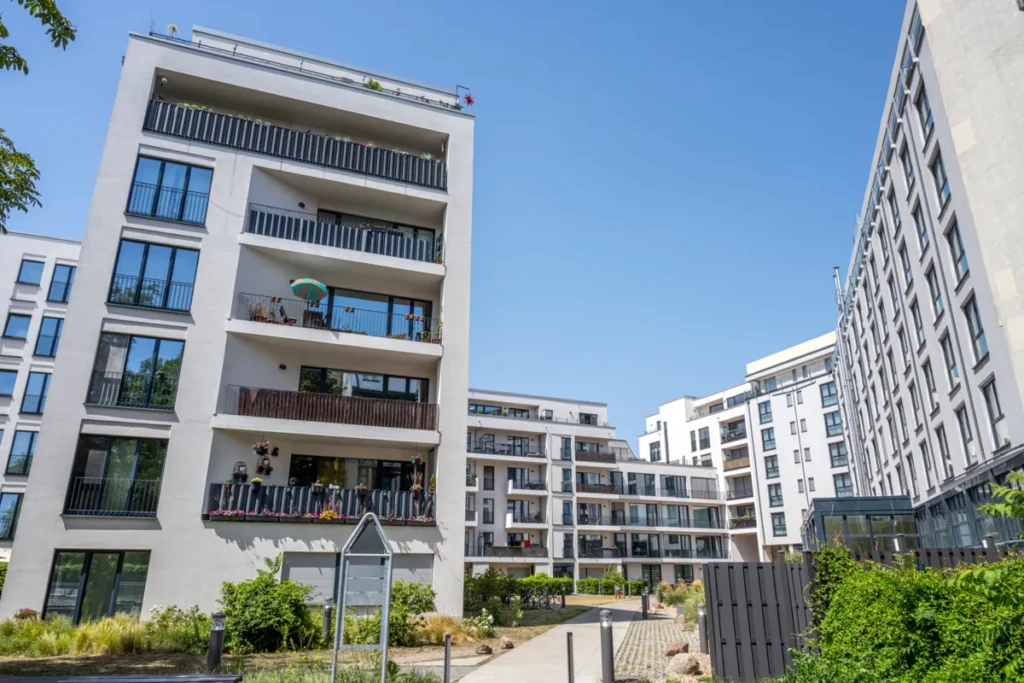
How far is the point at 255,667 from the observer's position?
12484mm

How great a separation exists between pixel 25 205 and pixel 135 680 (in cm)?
893

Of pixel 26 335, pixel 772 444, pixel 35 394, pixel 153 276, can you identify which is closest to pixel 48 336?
pixel 26 335

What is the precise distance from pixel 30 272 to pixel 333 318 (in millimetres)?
22884

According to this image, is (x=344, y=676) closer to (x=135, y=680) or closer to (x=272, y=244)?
(x=135, y=680)

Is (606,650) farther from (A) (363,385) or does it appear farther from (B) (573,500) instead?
(B) (573,500)

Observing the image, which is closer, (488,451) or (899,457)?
(899,457)

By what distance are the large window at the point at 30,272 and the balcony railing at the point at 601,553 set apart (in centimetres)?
4301

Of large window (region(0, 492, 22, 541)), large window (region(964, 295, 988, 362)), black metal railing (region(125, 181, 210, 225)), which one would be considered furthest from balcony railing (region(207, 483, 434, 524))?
large window (region(964, 295, 988, 362))

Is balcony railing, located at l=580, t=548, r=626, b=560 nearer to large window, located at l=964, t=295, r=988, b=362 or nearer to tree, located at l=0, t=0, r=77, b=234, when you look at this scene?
large window, located at l=964, t=295, r=988, b=362

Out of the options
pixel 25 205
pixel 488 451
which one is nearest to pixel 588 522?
pixel 488 451

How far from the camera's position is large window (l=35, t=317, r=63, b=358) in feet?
107

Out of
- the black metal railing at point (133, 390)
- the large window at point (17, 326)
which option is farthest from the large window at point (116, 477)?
the large window at point (17, 326)

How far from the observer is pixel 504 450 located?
5325cm

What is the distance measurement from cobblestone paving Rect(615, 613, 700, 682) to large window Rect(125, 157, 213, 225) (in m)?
18.0
